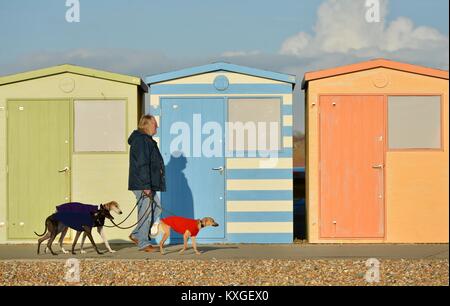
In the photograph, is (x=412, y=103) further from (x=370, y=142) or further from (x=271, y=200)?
(x=271, y=200)

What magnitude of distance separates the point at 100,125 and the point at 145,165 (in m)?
1.94

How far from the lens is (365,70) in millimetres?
13055

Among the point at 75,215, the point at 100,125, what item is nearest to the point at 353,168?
the point at 100,125

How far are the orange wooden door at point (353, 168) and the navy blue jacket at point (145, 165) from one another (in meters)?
2.60

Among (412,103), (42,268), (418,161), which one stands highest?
(412,103)

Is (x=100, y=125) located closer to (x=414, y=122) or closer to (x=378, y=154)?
(x=378, y=154)

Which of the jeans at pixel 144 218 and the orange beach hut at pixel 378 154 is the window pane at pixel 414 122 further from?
the jeans at pixel 144 218

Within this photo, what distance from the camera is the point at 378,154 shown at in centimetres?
1302

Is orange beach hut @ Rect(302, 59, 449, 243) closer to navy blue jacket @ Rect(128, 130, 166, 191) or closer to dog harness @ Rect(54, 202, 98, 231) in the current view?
navy blue jacket @ Rect(128, 130, 166, 191)

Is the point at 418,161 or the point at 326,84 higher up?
the point at 326,84

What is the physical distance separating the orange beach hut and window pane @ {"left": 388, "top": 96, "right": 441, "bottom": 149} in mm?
14

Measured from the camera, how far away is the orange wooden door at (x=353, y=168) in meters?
13.0
